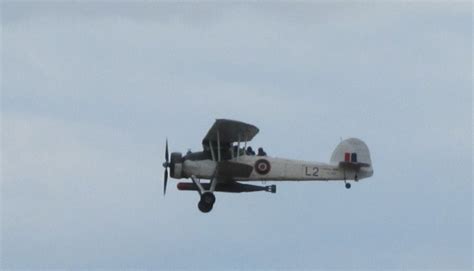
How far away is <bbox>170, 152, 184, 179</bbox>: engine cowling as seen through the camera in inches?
1344

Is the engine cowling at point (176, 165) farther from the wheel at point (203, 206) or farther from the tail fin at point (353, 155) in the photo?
the tail fin at point (353, 155)

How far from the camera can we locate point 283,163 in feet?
115

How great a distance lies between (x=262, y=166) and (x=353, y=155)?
10.2ft

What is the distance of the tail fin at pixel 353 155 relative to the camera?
3625 centimetres

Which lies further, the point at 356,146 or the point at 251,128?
the point at 356,146

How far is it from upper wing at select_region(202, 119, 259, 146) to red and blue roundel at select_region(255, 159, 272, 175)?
70cm

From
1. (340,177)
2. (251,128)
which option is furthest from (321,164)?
(251,128)

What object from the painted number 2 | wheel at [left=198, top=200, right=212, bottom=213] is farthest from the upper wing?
the painted number 2

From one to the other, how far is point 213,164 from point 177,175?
39.3 inches

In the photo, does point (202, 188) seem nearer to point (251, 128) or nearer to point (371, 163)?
point (251, 128)

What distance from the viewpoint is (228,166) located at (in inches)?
1350

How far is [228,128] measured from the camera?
33.6m

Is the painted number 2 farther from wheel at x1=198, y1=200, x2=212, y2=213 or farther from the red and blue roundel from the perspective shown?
wheel at x1=198, y1=200, x2=212, y2=213

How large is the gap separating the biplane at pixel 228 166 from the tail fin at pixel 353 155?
1.09 m
